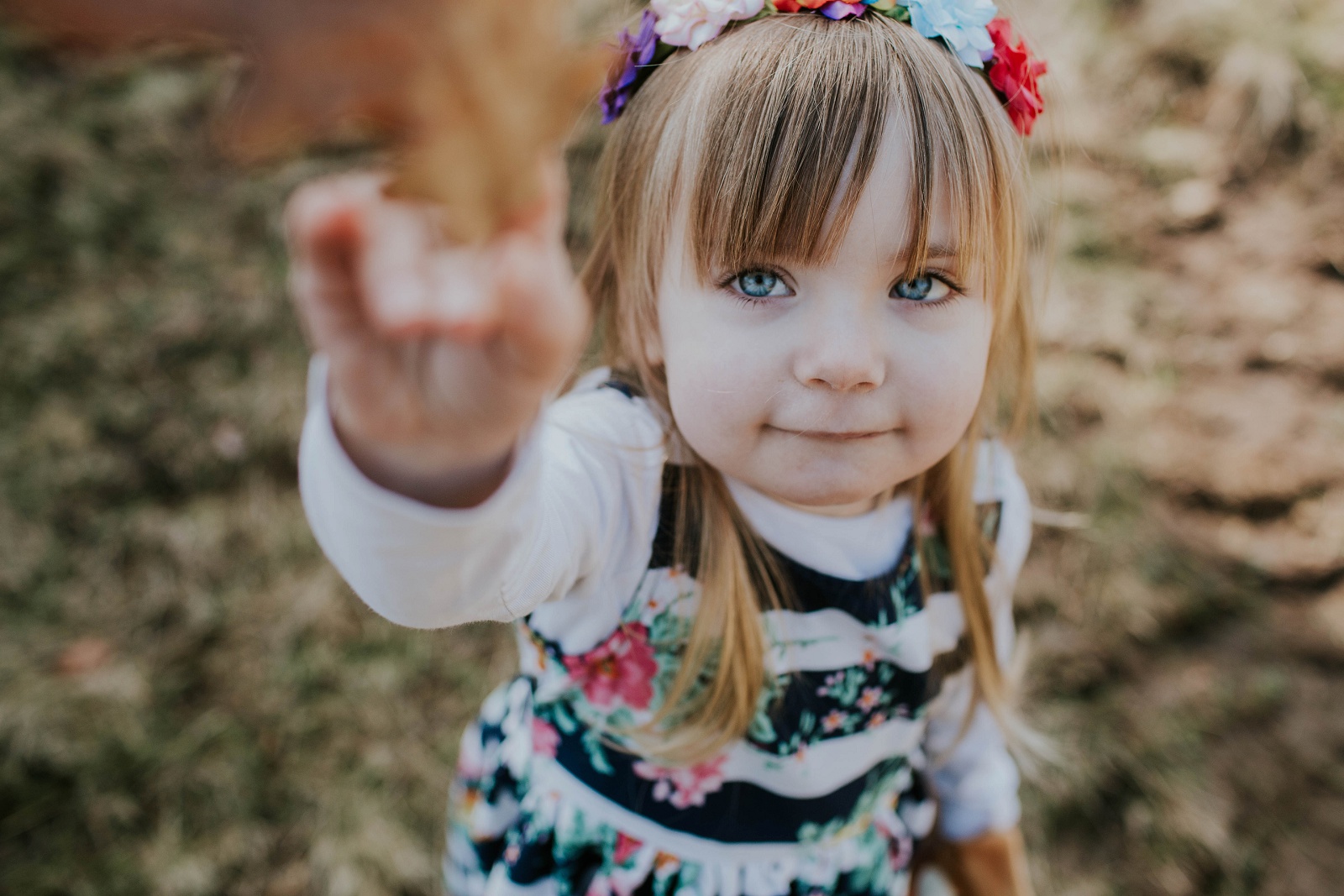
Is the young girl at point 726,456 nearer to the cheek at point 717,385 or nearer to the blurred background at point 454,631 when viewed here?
the cheek at point 717,385

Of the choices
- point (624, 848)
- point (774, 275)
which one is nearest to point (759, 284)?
point (774, 275)

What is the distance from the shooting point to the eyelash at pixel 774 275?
0.74m

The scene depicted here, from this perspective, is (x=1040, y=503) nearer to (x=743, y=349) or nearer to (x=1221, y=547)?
(x=1221, y=547)

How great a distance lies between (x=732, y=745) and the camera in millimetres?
934

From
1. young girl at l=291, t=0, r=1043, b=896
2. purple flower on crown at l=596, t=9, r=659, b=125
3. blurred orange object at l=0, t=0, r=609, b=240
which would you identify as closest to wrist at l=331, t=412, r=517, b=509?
young girl at l=291, t=0, r=1043, b=896

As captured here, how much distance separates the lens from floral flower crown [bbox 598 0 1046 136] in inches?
30.1

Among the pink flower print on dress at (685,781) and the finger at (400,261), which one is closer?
the finger at (400,261)

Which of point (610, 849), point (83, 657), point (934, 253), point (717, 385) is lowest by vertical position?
point (83, 657)

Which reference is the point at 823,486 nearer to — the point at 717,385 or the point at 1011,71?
the point at 717,385

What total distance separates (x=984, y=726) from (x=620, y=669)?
46 centimetres

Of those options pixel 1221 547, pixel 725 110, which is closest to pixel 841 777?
pixel 725 110

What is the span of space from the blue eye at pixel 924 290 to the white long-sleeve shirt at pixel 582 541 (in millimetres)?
234

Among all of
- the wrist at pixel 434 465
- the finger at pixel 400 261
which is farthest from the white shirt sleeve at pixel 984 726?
the finger at pixel 400 261

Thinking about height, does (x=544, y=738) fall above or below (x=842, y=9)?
below
